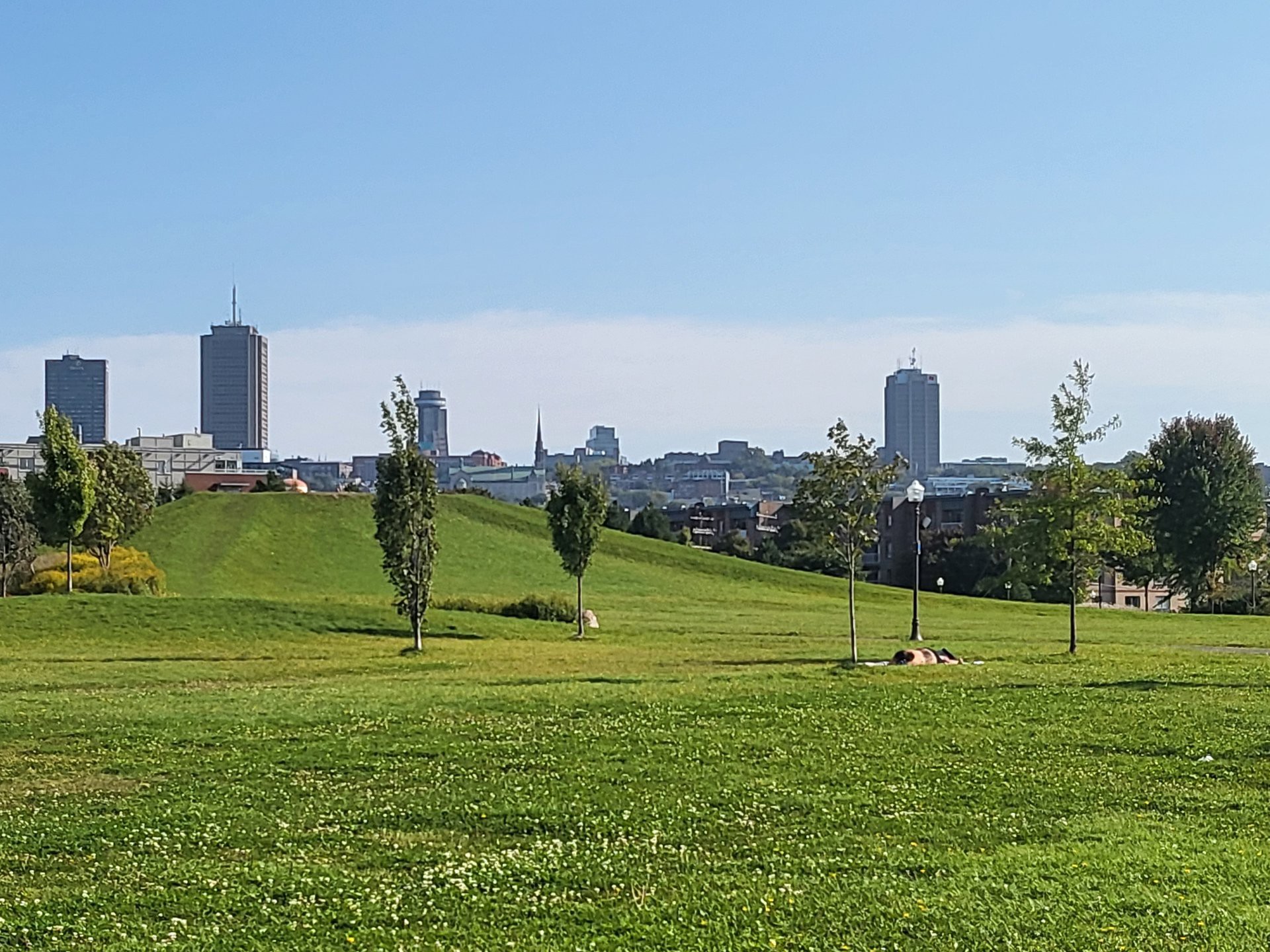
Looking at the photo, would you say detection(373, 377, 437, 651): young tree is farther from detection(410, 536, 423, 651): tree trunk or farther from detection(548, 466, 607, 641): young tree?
detection(548, 466, 607, 641): young tree

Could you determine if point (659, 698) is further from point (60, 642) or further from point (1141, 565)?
point (1141, 565)

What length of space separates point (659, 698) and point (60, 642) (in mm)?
24423

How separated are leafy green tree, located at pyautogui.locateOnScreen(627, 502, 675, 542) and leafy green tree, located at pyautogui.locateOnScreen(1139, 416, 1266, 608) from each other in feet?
135

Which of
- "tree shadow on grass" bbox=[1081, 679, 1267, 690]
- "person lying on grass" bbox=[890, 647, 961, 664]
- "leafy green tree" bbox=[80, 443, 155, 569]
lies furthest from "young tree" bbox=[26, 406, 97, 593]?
"tree shadow on grass" bbox=[1081, 679, 1267, 690]

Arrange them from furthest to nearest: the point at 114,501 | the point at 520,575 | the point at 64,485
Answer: the point at 520,575 < the point at 114,501 < the point at 64,485

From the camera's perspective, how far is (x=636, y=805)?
1404 cm

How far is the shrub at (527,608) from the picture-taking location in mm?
55719

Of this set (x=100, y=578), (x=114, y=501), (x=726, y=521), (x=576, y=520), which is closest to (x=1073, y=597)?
(x=576, y=520)

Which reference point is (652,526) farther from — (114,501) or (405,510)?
(405,510)

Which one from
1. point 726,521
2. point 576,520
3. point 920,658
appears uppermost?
point 576,520

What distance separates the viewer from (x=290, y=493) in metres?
98.9

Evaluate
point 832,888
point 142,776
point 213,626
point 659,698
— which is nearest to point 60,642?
point 213,626

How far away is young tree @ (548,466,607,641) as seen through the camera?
174 ft

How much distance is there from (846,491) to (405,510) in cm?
1495
